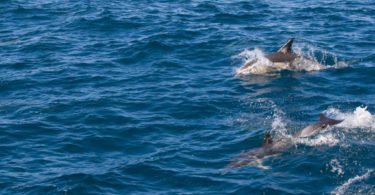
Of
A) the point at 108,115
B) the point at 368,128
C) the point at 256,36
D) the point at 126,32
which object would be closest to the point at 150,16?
the point at 126,32

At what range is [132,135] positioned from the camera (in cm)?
3394

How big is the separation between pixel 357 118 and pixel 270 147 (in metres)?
5.51

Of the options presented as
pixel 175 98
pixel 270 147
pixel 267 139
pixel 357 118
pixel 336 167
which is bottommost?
pixel 336 167

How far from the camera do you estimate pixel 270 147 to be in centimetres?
3155

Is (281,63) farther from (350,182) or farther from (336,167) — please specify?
(350,182)

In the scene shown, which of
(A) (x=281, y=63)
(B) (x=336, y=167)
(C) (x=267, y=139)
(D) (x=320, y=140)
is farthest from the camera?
(A) (x=281, y=63)

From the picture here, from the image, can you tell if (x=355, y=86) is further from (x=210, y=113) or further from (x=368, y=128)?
(x=210, y=113)

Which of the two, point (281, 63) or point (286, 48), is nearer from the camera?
point (281, 63)

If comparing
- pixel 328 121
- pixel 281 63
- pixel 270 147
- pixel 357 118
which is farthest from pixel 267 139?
pixel 281 63

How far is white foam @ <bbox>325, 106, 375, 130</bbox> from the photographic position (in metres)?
33.8

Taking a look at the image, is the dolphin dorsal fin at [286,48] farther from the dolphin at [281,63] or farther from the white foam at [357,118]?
the white foam at [357,118]

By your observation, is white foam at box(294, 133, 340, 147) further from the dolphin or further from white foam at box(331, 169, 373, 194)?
the dolphin

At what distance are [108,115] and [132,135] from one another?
2.68 meters

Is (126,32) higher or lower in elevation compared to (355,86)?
higher
